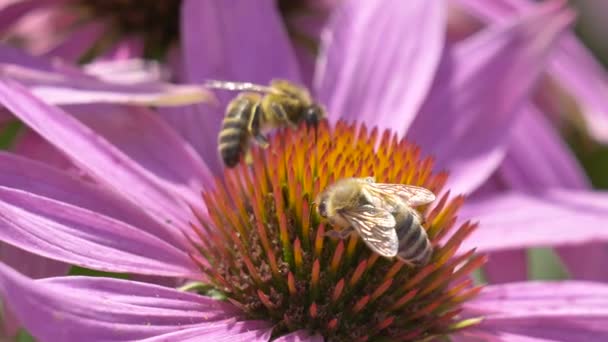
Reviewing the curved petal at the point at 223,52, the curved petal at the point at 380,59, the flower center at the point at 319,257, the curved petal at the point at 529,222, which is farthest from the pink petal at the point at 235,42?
the curved petal at the point at 529,222

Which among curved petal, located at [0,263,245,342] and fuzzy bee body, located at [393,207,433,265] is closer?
curved petal, located at [0,263,245,342]

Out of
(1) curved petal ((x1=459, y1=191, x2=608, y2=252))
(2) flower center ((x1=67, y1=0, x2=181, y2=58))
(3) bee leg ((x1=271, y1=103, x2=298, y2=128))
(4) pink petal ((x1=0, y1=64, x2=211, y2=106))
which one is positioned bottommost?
(1) curved petal ((x1=459, y1=191, x2=608, y2=252))

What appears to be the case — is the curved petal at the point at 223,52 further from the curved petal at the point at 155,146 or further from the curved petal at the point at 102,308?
the curved petal at the point at 102,308

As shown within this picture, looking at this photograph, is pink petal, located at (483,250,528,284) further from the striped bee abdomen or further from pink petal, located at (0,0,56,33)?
pink petal, located at (0,0,56,33)

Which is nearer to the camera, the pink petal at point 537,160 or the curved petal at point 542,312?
the curved petal at point 542,312

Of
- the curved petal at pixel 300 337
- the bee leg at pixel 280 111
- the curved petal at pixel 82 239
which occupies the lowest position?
the curved petal at pixel 300 337

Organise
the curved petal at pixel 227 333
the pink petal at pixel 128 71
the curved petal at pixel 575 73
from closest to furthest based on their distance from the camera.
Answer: the curved petal at pixel 227 333 < the pink petal at pixel 128 71 < the curved petal at pixel 575 73

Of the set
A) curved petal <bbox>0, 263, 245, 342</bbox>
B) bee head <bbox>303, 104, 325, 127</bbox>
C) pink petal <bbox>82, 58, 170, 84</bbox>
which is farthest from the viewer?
pink petal <bbox>82, 58, 170, 84</bbox>

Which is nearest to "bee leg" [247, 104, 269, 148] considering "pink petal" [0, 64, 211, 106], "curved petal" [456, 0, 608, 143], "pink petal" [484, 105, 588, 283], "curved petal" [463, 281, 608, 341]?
"pink petal" [0, 64, 211, 106]
